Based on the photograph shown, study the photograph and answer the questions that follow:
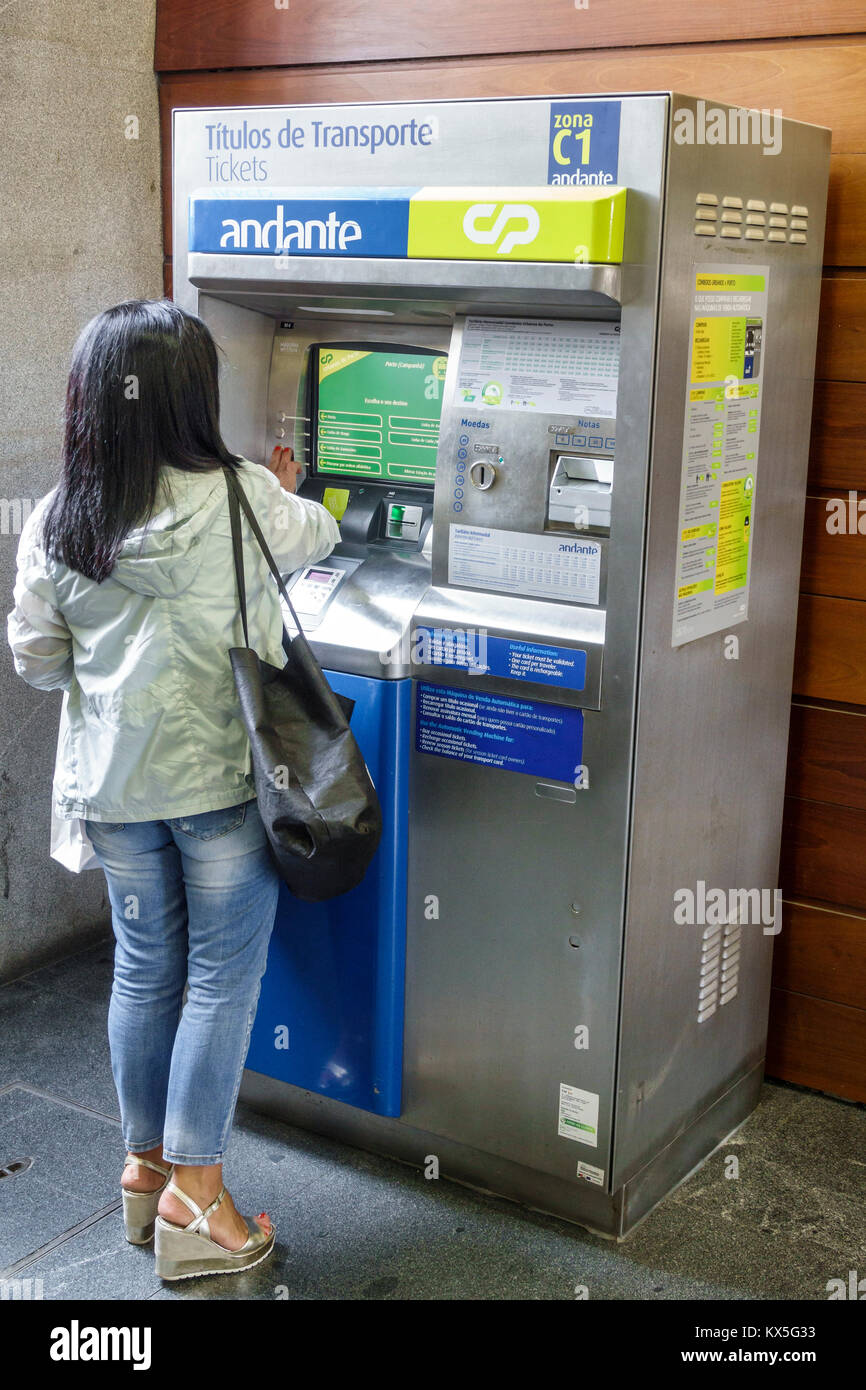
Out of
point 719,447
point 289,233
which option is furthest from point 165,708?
point 719,447

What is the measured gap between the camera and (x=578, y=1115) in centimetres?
226

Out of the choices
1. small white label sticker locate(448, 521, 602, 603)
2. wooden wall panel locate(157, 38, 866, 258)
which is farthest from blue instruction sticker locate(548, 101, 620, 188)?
wooden wall panel locate(157, 38, 866, 258)

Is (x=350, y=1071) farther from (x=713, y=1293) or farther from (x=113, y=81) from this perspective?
(x=113, y=81)

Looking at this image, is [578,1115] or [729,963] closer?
[578,1115]

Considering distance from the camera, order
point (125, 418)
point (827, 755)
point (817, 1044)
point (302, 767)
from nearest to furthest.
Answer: point (125, 418) → point (302, 767) → point (827, 755) → point (817, 1044)

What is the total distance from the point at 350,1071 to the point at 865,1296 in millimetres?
937

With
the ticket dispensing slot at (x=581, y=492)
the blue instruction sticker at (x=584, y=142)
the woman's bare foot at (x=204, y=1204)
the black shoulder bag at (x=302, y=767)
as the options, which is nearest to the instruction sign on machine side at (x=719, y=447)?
the ticket dispensing slot at (x=581, y=492)

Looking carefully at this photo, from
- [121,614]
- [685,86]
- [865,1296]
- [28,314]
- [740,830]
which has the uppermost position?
[685,86]

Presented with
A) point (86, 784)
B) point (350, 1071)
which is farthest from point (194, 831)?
point (350, 1071)

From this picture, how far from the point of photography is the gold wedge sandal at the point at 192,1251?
2.17 metres

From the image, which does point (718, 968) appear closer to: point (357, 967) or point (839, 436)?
point (357, 967)

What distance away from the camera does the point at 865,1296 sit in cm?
218

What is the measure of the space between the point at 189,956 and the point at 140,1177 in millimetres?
432

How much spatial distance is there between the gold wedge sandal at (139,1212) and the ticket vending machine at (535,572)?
0.35m
